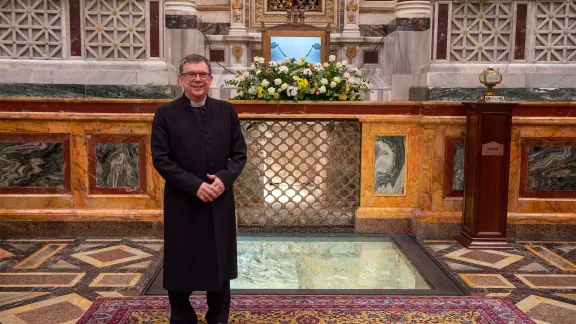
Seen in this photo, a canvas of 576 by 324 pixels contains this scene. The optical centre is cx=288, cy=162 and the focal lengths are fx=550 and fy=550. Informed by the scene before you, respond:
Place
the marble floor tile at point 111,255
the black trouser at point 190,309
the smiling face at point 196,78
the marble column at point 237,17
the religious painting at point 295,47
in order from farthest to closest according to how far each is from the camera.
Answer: the marble column at point 237,17 < the religious painting at point 295,47 < the marble floor tile at point 111,255 < the black trouser at point 190,309 < the smiling face at point 196,78

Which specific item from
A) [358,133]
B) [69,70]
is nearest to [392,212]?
[358,133]

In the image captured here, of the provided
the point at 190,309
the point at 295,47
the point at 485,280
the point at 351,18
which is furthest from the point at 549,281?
the point at 351,18

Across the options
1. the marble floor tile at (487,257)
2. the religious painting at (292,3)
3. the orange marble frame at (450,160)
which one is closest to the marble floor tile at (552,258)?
the marble floor tile at (487,257)

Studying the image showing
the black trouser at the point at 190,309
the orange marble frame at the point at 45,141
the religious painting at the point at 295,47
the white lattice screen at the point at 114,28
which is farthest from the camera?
the religious painting at the point at 295,47

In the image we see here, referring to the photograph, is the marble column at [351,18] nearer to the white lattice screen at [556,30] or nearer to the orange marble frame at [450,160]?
the white lattice screen at [556,30]

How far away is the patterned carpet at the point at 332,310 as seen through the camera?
361cm

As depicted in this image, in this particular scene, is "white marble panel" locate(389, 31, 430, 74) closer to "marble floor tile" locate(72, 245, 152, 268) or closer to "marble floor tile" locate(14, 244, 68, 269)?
"marble floor tile" locate(72, 245, 152, 268)

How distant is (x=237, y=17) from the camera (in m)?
10.5

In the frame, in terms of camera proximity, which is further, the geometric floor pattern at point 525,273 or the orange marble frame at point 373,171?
the orange marble frame at point 373,171

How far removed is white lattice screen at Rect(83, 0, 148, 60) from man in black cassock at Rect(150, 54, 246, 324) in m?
3.63

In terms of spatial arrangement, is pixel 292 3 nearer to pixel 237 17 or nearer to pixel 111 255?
pixel 237 17

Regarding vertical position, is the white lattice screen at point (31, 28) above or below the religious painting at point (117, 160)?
above

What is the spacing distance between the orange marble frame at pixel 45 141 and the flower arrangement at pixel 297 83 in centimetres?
197

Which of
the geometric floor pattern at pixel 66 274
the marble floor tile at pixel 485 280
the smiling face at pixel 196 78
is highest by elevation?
the smiling face at pixel 196 78
